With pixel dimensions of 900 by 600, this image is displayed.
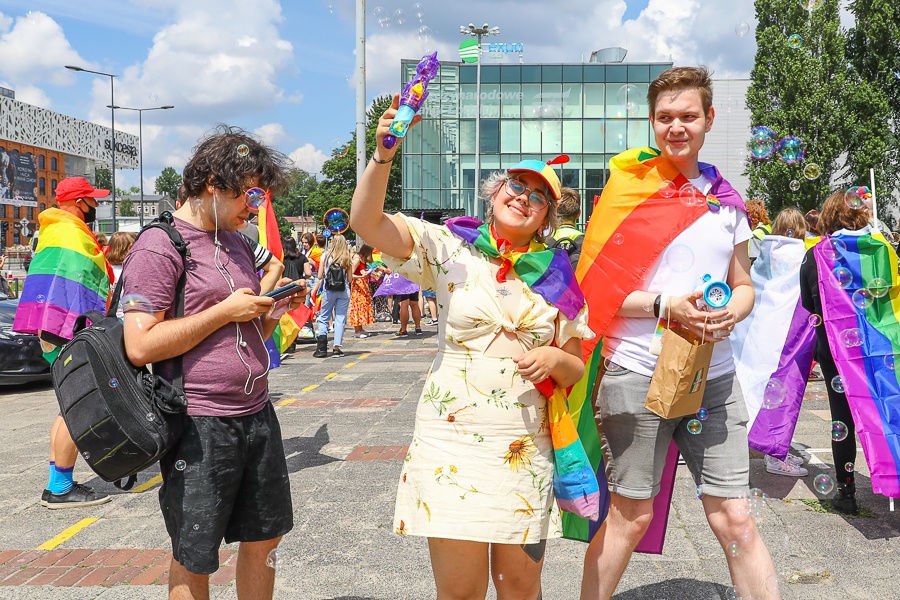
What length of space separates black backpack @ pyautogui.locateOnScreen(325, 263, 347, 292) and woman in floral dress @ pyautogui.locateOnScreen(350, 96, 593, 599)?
9.92 m

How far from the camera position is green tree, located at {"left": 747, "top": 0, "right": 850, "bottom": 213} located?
55.2 ft

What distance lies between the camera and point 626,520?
2.94m

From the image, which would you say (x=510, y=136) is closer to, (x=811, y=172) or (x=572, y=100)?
(x=572, y=100)

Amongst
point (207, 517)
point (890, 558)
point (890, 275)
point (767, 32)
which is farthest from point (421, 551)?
point (767, 32)

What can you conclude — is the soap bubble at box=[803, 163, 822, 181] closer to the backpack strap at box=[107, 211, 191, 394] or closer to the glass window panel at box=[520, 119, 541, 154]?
the backpack strap at box=[107, 211, 191, 394]

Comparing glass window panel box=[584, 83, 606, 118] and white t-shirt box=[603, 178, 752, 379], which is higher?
glass window panel box=[584, 83, 606, 118]

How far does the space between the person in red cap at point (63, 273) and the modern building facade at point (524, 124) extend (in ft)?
110

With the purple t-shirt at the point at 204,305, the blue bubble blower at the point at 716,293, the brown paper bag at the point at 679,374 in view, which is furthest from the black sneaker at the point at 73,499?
the blue bubble blower at the point at 716,293

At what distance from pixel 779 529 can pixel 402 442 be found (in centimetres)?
300

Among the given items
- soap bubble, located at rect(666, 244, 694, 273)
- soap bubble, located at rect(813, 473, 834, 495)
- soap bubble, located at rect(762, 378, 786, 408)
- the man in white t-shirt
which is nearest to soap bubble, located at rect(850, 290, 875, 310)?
soap bubble, located at rect(762, 378, 786, 408)

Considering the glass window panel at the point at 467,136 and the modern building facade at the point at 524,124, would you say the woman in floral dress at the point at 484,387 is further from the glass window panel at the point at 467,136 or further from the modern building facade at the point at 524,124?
the glass window panel at the point at 467,136

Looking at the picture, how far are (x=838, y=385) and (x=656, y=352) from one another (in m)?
2.26

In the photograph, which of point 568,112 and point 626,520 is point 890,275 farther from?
point 568,112

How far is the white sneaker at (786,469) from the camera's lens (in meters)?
5.40
